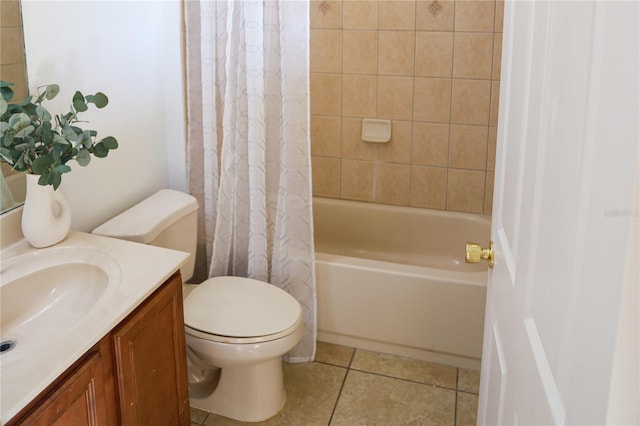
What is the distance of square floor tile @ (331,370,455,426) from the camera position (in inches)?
94.7

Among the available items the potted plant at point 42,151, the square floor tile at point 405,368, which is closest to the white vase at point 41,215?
the potted plant at point 42,151

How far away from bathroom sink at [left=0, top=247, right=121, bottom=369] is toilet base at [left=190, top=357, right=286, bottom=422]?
2.37 feet

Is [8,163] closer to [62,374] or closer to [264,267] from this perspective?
[62,374]

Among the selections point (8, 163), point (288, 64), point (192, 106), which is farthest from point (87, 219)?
point (288, 64)

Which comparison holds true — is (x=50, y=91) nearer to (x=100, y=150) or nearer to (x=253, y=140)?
(x=100, y=150)

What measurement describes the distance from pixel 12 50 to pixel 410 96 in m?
1.89

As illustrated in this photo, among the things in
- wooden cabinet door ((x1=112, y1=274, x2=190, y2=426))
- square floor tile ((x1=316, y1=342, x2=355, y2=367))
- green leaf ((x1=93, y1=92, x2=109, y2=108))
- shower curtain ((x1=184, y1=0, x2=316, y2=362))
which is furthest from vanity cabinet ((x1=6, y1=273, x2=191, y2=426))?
square floor tile ((x1=316, y1=342, x2=355, y2=367))

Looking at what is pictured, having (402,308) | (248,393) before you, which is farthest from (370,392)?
(248,393)

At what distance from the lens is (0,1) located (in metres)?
1.79

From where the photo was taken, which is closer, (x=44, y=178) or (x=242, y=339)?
(x=44, y=178)

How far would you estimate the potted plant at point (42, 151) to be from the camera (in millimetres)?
1722

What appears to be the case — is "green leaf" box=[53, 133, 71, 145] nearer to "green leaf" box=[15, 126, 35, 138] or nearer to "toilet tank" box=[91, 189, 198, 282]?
"green leaf" box=[15, 126, 35, 138]

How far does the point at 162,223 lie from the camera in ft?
7.48

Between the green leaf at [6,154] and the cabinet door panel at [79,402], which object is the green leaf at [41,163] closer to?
the green leaf at [6,154]
